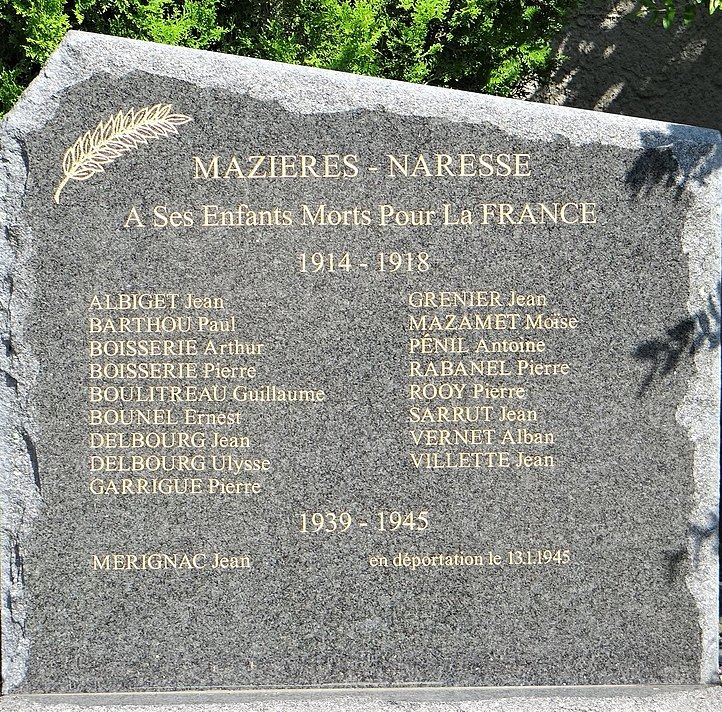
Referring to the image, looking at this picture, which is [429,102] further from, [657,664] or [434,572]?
[657,664]

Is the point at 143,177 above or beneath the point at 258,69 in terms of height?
beneath

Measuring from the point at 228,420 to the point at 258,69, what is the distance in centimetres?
113

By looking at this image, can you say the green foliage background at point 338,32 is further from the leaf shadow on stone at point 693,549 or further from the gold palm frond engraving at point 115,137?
the leaf shadow on stone at point 693,549

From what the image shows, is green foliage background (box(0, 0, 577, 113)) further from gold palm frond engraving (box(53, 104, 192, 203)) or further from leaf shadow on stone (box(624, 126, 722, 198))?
leaf shadow on stone (box(624, 126, 722, 198))

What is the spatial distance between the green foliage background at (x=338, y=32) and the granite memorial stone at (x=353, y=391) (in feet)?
4.34

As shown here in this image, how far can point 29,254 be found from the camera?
2.85m

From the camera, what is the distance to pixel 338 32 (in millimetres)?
4113

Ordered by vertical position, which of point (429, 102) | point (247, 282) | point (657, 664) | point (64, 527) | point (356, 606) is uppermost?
point (429, 102)

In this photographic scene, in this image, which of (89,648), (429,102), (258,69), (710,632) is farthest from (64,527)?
(710,632)

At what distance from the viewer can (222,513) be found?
2.89 metres

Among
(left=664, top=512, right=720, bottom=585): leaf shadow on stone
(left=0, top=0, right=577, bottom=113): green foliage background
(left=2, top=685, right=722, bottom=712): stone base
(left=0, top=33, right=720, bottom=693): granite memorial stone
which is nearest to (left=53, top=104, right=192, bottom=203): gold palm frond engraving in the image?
(left=0, top=33, right=720, bottom=693): granite memorial stone

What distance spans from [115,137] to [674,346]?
1915 millimetres

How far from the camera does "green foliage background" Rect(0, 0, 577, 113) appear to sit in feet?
13.1

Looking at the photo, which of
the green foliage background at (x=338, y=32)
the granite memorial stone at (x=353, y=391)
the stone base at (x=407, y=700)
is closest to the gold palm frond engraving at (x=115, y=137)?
the granite memorial stone at (x=353, y=391)
